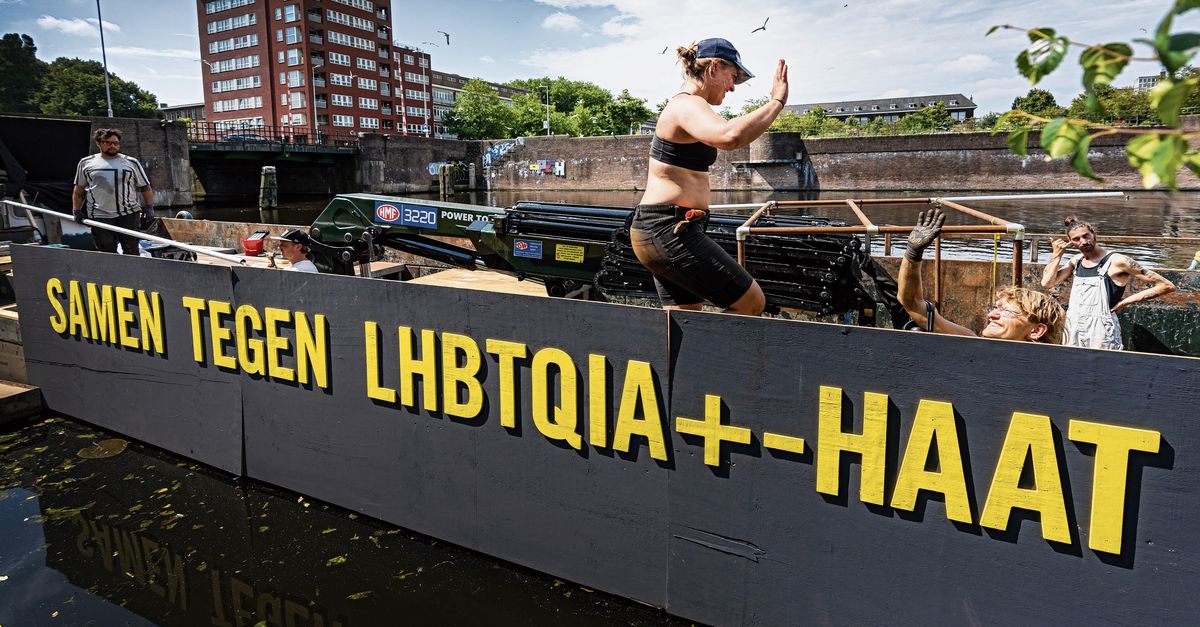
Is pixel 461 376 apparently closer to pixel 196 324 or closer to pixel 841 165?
pixel 196 324

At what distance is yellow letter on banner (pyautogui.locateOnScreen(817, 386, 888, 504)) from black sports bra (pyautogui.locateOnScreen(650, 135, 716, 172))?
3.70 feet

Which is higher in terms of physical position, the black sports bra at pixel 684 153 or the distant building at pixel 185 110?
the distant building at pixel 185 110

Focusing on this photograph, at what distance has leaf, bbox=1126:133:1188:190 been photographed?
105cm

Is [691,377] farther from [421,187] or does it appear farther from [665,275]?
[421,187]

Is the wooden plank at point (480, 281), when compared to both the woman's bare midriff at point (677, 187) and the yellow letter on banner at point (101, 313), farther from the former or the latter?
the woman's bare midriff at point (677, 187)

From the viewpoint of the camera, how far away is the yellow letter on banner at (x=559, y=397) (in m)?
3.03

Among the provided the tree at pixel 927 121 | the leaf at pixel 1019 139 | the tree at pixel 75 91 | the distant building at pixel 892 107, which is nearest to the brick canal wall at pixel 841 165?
the tree at pixel 927 121

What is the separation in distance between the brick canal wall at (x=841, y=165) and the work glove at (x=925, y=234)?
4585 centimetres

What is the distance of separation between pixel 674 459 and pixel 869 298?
2.12m

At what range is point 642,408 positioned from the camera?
2852 mm

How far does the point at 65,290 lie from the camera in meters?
5.11

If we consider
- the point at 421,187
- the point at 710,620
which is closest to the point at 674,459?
the point at 710,620

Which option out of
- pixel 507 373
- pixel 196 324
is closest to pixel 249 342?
pixel 196 324

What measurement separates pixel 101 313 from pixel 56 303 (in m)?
0.62
